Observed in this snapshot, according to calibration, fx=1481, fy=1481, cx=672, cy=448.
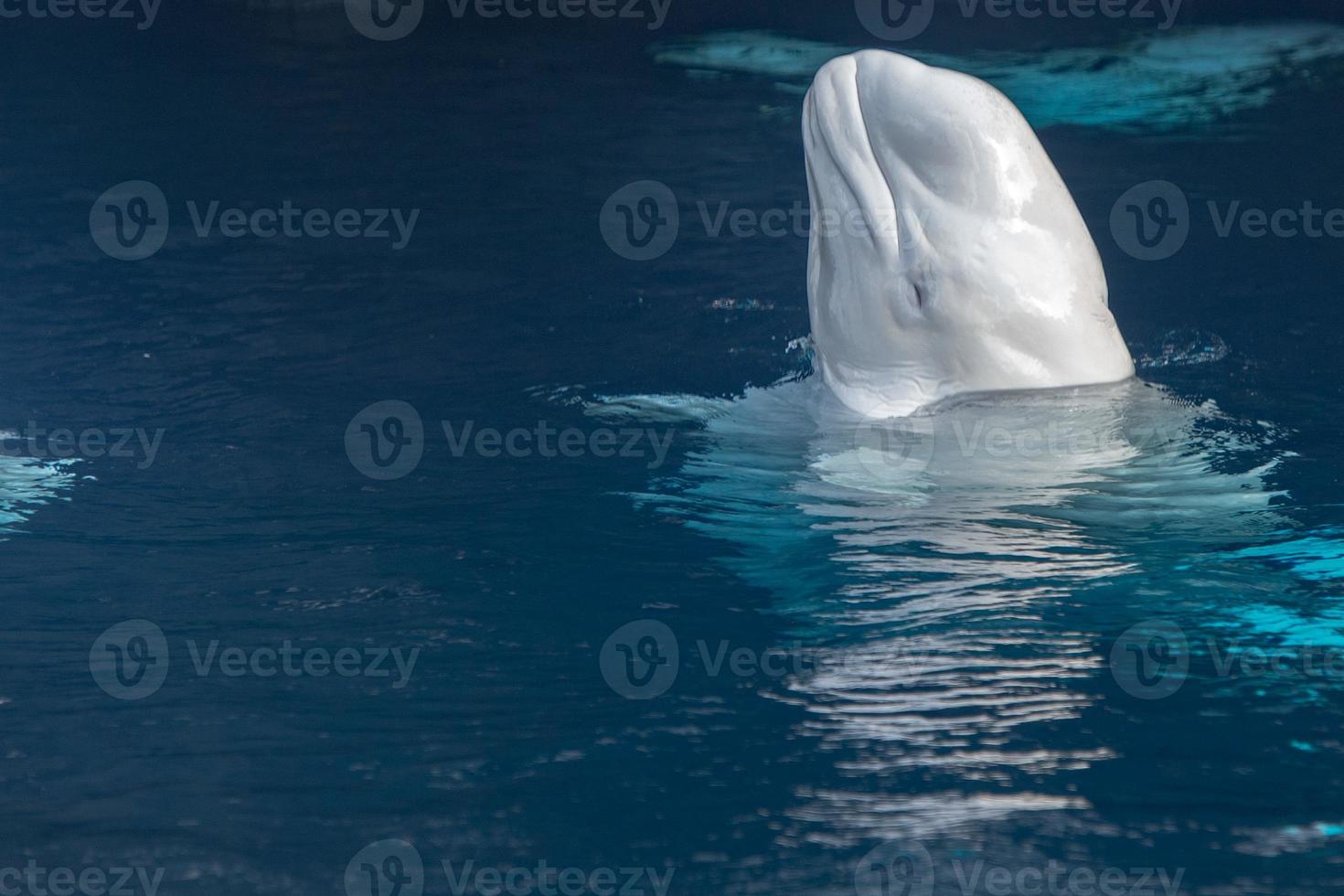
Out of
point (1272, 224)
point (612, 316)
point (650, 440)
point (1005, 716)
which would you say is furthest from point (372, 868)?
point (1272, 224)

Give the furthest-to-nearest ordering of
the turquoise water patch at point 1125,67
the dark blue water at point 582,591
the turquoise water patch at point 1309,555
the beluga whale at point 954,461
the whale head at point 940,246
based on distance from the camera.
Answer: the turquoise water patch at point 1125,67 → the whale head at point 940,246 → the turquoise water patch at point 1309,555 → the beluga whale at point 954,461 → the dark blue water at point 582,591

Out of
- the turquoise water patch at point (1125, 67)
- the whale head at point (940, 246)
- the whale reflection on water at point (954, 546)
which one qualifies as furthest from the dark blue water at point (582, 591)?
the turquoise water patch at point (1125, 67)

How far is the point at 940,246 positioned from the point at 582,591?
2141 mm

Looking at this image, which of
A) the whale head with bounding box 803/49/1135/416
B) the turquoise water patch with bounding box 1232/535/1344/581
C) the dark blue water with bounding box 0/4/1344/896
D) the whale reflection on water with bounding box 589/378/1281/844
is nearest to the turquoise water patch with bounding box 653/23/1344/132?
the dark blue water with bounding box 0/4/1344/896

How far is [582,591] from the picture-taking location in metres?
5.13

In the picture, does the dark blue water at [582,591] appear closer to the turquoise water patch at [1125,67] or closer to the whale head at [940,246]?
the whale head at [940,246]

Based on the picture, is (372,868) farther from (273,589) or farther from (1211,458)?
(1211,458)

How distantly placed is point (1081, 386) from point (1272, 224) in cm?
529

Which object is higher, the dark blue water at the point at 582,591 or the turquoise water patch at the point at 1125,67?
the turquoise water patch at the point at 1125,67

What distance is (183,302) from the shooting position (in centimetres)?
877

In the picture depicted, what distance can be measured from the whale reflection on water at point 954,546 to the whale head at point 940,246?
167 mm

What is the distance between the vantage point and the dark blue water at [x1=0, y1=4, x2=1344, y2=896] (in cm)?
357

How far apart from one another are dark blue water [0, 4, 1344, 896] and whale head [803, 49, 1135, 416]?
626 millimetres

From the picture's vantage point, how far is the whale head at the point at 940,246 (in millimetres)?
5891
